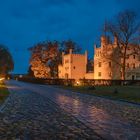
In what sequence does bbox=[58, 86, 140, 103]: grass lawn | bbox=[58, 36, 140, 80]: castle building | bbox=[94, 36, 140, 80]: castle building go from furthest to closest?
bbox=[58, 36, 140, 80]: castle building, bbox=[94, 36, 140, 80]: castle building, bbox=[58, 86, 140, 103]: grass lawn

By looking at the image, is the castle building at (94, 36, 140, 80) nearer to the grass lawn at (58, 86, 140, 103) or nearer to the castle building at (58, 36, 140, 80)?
the castle building at (58, 36, 140, 80)

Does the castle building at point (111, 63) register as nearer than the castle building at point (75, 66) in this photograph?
Yes

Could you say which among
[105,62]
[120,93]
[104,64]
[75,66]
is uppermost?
[75,66]

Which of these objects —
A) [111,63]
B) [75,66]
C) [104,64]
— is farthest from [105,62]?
[75,66]

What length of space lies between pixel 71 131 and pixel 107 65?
76762 millimetres

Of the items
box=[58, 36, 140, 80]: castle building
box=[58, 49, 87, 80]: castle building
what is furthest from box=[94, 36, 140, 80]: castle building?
box=[58, 49, 87, 80]: castle building

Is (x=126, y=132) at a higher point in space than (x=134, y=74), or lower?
lower

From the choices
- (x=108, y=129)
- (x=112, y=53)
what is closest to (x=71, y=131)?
(x=108, y=129)

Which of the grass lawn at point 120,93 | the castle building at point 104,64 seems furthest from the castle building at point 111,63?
the grass lawn at point 120,93

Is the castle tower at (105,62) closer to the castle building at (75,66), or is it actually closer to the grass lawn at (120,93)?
the castle building at (75,66)

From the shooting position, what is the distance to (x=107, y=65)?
88000 mm

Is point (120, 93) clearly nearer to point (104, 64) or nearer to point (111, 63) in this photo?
point (111, 63)

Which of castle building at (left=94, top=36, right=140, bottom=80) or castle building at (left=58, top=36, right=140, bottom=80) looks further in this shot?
castle building at (left=58, top=36, right=140, bottom=80)

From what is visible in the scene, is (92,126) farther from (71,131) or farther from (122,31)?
(122,31)
